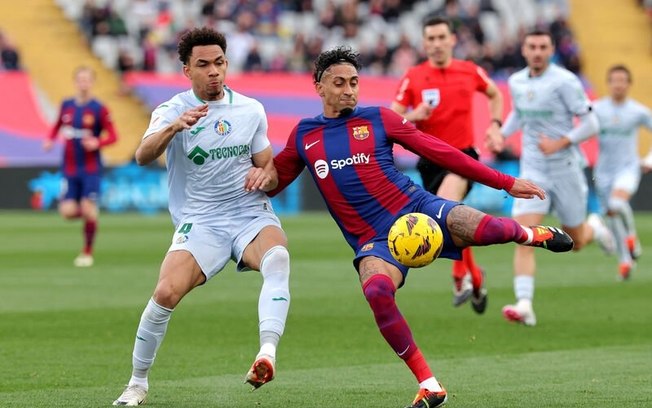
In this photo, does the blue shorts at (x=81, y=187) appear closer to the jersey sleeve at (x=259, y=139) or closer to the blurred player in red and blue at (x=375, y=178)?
the jersey sleeve at (x=259, y=139)

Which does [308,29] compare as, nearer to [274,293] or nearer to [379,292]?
[274,293]

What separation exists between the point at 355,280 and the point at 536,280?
87.0 inches

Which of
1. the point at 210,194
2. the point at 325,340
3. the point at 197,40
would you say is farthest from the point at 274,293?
the point at 325,340

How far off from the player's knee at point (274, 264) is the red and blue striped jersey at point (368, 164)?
0.47 metres

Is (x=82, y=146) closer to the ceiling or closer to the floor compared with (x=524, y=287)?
closer to the floor

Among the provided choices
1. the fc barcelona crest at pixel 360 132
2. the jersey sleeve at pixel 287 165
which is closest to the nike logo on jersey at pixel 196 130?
the jersey sleeve at pixel 287 165

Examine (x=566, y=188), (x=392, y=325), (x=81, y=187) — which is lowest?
(x=81, y=187)

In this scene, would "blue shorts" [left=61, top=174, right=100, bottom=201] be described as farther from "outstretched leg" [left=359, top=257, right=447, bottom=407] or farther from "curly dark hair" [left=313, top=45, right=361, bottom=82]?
"outstretched leg" [left=359, top=257, right=447, bottom=407]

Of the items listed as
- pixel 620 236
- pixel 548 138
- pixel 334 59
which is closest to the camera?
pixel 334 59

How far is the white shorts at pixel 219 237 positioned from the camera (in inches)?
330

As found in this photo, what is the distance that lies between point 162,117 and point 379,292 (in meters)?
1.75

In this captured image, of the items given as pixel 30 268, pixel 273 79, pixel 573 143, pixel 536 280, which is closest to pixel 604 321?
pixel 573 143

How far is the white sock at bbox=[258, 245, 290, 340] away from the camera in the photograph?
7.94 m

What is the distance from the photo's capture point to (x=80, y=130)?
64.0ft
